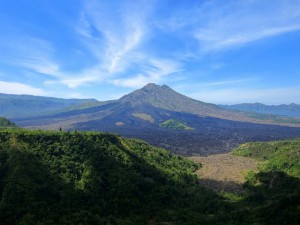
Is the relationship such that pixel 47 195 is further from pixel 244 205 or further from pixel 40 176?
pixel 244 205

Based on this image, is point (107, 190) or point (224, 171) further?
point (224, 171)

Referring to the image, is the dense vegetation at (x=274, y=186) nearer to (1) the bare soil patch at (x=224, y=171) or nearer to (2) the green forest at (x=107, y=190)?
(2) the green forest at (x=107, y=190)

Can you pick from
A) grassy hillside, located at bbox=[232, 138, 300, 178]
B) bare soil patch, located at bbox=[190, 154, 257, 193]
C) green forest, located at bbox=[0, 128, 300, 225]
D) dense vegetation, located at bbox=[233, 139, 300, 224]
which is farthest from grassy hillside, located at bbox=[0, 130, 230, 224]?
grassy hillside, located at bbox=[232, 138, 300, 178]

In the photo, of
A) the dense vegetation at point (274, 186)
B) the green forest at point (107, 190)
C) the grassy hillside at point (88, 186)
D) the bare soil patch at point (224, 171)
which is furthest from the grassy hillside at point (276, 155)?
the grassy hillside at point (88, 186)

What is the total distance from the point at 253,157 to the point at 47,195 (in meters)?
106

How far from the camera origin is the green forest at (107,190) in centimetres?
6259

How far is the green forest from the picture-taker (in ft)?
205

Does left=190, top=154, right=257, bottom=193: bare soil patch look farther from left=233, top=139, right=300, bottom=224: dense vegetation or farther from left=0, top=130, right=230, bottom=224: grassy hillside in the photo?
left=0, top=130, right=230, bottom=224: grassy hillside

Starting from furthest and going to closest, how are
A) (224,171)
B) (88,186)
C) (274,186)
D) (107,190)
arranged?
(224,171)
(274,186)
(107,190)
(88,186)

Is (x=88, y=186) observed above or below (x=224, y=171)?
above

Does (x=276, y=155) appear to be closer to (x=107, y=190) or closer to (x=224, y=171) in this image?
(x=224, y=171)

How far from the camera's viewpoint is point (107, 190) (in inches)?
3068

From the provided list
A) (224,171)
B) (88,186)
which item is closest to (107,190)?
(88,186)

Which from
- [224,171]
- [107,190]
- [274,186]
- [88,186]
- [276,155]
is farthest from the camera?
[276,155]
